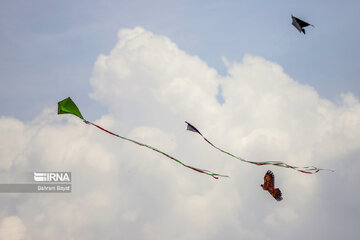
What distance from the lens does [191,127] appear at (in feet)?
133

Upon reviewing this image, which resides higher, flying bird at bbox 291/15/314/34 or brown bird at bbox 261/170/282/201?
flying bird at bbox 291/15/314/34

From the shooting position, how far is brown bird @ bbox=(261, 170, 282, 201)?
45112mm

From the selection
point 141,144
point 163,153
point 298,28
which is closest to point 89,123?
point 141,144

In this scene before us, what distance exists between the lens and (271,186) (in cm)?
4550

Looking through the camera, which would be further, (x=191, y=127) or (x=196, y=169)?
(x=191, y=127)

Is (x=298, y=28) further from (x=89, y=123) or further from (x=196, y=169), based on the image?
(x=89, y=123)

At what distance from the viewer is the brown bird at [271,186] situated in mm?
45112

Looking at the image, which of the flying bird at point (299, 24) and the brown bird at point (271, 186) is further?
the flying bird at point (299, 24)

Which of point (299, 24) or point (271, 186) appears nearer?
point (271, 186)

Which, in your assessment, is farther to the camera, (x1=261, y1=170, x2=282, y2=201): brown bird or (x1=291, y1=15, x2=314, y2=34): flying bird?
(x1=291, y1=15, x2=314, y2=34): flying bird

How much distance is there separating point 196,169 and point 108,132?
9.10 m

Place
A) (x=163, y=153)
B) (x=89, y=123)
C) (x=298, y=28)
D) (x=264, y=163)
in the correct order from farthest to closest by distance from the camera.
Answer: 1. (x=298, y=28)
2. (x=264, y=163)
3. (x=89, y=123)
4. (x=163, y=153)

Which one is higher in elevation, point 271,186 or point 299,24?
point 299,24

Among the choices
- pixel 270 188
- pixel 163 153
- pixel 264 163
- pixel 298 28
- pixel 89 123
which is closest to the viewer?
pixel 163 153
